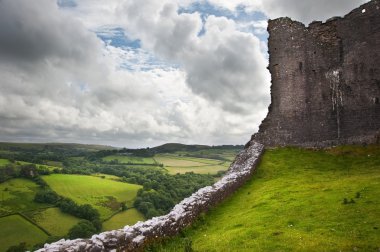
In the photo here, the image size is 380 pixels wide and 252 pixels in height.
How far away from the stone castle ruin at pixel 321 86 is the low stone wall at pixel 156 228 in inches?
47.0

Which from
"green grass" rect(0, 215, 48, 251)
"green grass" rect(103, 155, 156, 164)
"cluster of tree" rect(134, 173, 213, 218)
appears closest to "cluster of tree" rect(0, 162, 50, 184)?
"green grass" rect(0, 215, 48, 251)

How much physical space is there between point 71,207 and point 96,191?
1771 centimetres

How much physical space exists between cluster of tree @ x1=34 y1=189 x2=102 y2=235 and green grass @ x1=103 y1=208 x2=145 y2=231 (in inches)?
114

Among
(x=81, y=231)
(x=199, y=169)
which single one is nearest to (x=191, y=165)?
(x=199, y=169)

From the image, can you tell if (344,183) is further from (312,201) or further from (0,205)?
(0,205)

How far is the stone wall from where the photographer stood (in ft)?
85.4

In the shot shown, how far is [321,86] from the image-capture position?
29578 millimetres

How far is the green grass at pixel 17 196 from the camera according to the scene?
282 ft

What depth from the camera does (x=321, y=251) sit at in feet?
29.2

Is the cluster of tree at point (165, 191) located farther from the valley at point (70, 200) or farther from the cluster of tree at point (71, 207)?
the cluster of tree at point (71, 207)

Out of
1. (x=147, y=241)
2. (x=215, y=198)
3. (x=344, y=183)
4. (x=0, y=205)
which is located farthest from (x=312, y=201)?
(x=0, y=205)

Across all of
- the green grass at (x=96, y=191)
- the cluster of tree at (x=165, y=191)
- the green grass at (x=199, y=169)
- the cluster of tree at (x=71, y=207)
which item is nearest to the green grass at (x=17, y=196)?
the cluster of tree at (x=71, y=207)

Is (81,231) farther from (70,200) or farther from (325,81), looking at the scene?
(325,81)

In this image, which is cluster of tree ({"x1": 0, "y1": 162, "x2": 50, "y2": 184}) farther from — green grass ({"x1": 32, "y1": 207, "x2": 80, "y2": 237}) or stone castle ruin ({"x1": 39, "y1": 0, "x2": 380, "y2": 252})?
stone castle ruin ({"x1": 39, "y1": 0, "x2": 380, "y2": 252})
